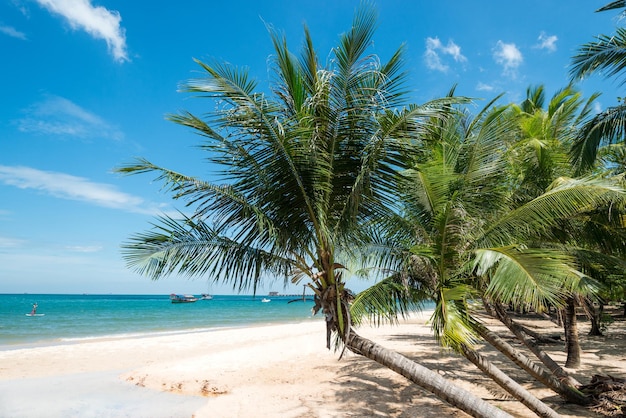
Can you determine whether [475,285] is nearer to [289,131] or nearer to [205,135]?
[289,131]

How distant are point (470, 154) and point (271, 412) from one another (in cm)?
523

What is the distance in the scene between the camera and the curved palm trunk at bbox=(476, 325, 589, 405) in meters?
5.77

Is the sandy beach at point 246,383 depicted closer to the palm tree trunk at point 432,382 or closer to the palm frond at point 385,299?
the palm frond at point 385,299

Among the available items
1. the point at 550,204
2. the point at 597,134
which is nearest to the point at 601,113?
the point at 597,134

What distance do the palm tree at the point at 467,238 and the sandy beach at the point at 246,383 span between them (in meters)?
2.40

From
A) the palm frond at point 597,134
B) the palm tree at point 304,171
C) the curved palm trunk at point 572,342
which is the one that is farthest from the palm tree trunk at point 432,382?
the curved palm trunk at point 572,342

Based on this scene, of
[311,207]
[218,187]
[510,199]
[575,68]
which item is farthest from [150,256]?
[575,68]

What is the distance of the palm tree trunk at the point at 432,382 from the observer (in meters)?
4.16

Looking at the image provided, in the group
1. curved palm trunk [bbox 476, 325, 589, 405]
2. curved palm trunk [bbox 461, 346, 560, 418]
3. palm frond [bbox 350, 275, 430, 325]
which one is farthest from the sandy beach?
palm frond [bbox 350, 275, 430, 325]

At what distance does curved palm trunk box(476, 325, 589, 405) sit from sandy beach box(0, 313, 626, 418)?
21 cm

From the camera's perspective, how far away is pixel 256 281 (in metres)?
4.91

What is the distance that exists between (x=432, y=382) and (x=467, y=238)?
184cm

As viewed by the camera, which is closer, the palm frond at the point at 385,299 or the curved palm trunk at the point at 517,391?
the curved palm trunk at the point at 517,391

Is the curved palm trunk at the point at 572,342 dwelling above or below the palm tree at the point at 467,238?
below
